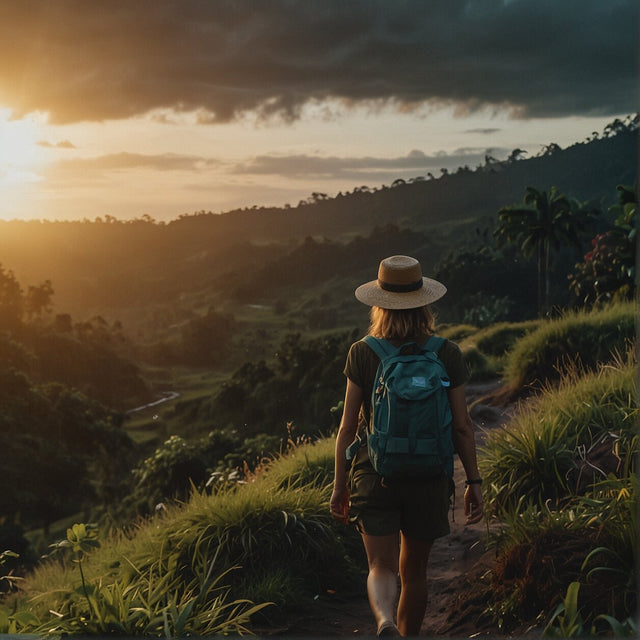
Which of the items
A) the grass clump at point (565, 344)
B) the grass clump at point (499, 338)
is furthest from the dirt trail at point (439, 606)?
the grass clump at point (499, 338)

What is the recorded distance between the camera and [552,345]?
10.6 m

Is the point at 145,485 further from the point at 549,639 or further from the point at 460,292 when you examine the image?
the point at 460,292

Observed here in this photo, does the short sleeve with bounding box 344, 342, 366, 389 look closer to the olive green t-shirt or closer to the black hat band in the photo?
the olive green t-shirt

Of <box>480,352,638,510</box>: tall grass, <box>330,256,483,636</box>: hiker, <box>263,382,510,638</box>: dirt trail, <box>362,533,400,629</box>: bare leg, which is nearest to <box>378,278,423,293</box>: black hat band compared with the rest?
<box>330,256,483,636</box>: hiker

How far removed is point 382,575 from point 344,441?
22.6 inches

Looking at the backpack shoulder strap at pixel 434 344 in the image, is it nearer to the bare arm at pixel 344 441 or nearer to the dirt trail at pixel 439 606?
the bare arm at pixel 344 441

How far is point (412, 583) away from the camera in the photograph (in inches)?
130

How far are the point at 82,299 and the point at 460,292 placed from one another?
79.9 m

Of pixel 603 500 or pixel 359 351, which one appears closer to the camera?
pixel 359 351

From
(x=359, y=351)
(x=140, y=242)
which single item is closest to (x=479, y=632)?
(x=359, y=351)

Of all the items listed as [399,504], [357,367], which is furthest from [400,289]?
[399,504]

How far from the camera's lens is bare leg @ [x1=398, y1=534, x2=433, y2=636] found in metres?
3.25

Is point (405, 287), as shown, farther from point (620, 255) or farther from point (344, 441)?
point (620, 255)

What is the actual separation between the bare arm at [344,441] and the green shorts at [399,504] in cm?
8
